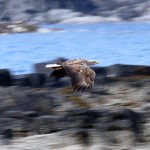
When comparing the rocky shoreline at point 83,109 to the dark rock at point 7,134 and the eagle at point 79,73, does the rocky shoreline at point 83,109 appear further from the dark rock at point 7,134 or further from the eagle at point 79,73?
the eagle at point 79,73

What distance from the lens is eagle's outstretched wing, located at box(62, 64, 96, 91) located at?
7945 mm

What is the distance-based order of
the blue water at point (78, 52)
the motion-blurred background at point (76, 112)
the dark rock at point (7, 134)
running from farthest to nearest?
the blue water at point (78, 52) → the dark rock at point (7, 134) → the motion-blurred background at point (76, 112)

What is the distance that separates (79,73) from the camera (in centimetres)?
816

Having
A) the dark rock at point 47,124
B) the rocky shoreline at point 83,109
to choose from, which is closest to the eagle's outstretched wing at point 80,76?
the rocky shoreline at point 83,109

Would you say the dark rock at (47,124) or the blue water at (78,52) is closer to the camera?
the dark rock at (47,124)

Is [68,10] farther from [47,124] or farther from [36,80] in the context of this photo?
[47,124]

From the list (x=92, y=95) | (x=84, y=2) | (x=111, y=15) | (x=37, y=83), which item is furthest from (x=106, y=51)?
(x=84, y=2)

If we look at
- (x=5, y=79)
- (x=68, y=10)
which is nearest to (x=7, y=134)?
(x=5, y=79)

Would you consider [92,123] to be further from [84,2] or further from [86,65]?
[84,2]

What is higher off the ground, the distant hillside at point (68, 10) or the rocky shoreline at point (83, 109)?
the rocky shoreline at point (83, 109)

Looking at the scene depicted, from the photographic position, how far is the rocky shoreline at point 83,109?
23.7 ft

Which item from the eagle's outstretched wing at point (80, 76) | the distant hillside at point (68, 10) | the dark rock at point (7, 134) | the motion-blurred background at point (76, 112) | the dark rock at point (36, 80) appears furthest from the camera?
the distant hillside at point (68, 10)

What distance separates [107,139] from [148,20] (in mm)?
51741

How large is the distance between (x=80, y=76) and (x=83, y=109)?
1.89 ft
